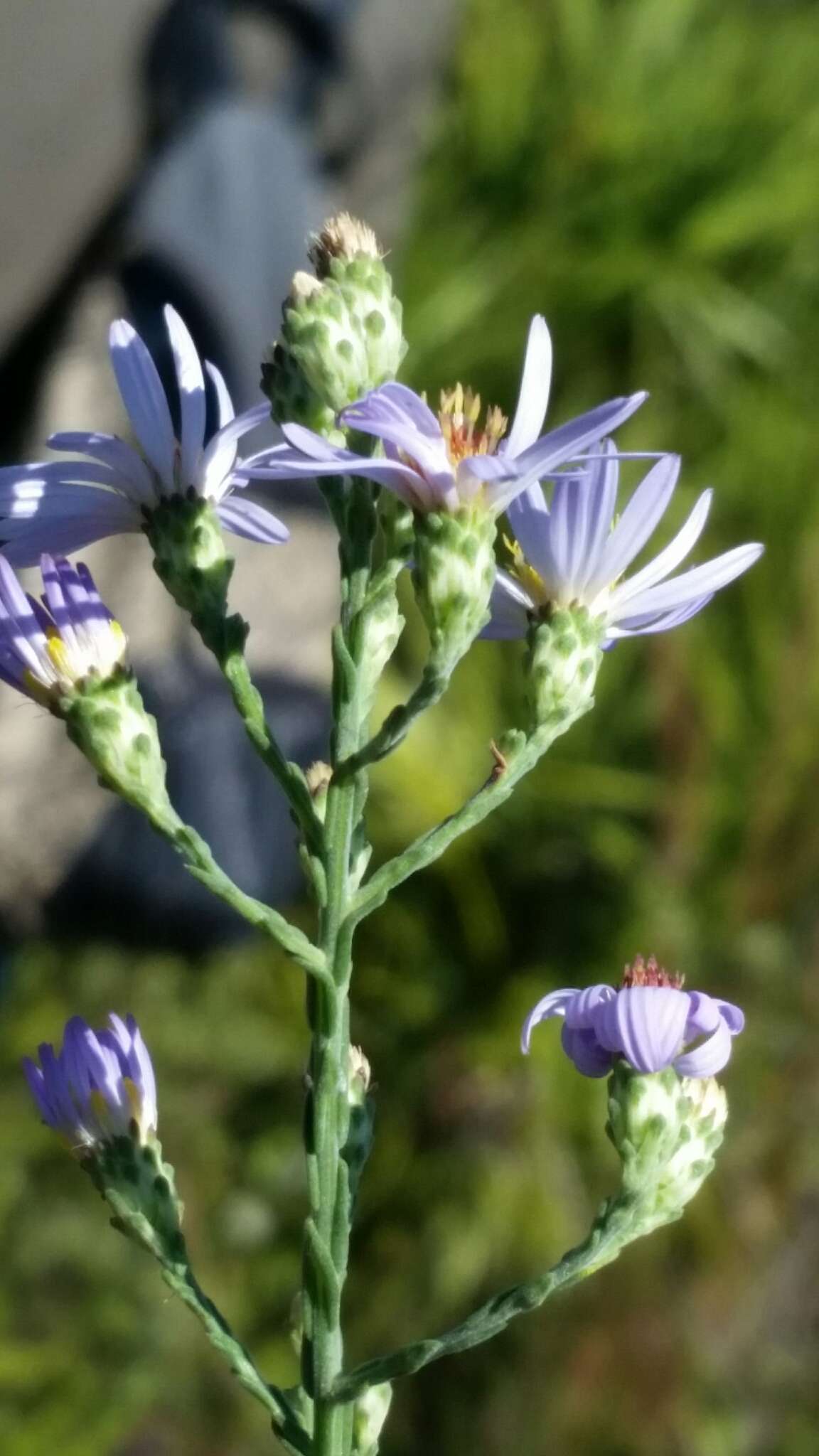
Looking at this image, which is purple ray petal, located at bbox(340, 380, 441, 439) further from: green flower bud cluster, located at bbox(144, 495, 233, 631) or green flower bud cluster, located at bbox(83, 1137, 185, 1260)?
green flower bud cluster, located at bbox(83, 1137, 185, 1260)

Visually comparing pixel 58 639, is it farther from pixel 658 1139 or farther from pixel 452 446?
pixel 658 1139

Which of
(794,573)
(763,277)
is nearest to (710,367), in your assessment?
(763,277)

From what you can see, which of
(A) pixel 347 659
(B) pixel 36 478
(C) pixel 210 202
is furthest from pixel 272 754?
(C) pixel 210 202

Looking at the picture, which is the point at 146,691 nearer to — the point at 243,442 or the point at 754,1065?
the point at 243,442

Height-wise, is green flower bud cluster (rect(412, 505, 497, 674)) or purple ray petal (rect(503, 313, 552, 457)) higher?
purple ray petal (rect(503, 313, 552, 457))

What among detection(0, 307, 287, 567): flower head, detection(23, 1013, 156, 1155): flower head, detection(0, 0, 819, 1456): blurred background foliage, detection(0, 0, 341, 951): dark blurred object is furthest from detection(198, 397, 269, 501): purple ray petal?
detection(0, 0, 341, 951): dark blurred object
